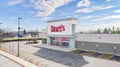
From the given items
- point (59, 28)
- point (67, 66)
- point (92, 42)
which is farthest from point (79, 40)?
point (67, 66)

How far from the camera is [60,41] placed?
132 feet

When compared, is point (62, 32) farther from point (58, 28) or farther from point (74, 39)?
point (74, 39)

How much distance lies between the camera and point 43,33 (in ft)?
155

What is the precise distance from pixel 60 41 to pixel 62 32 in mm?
3395

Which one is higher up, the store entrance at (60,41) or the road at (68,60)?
the store entrance at (60,41)

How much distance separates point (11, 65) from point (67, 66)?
8.84 metres

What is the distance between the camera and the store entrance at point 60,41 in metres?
38.1

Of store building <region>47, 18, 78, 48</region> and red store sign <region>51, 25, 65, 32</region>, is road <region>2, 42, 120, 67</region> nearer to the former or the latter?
store building <region>47, 18, 78, 48</region>

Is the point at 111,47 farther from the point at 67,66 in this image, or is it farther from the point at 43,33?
the point at 43,33

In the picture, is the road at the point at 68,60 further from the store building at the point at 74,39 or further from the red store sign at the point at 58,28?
the red store sign at the point at 58,28

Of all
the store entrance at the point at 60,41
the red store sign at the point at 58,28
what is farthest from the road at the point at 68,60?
the red store sign at the point at 58,28

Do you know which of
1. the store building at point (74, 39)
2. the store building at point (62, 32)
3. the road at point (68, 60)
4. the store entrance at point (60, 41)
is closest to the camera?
the road at point (68, 60)

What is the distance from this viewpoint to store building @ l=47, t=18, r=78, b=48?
3578 centimetres

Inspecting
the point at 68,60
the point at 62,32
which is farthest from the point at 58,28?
the point at 68,60
